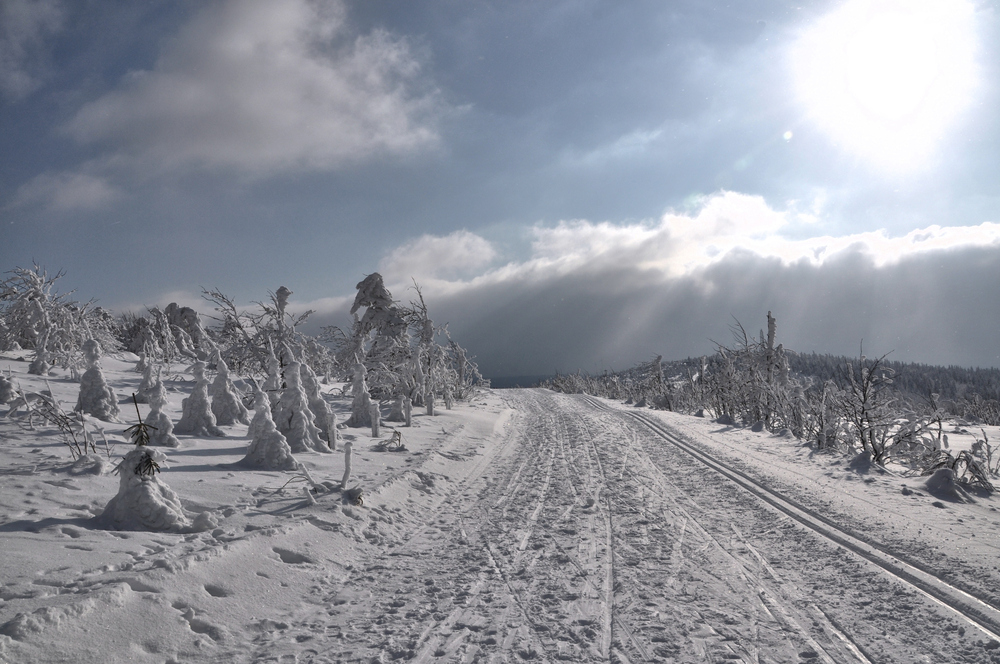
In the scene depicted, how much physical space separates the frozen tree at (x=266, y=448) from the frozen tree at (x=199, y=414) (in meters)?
3.31

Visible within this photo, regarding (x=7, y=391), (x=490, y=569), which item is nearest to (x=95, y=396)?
(x=7, y=391)

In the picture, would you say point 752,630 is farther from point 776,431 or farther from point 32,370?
point 32,370

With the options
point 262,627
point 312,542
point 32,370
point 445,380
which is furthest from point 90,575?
point 445,380

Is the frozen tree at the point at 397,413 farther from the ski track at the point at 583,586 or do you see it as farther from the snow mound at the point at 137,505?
the snow mound at the point at 137,505

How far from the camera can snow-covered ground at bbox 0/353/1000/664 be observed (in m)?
4.04

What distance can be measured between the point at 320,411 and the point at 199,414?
299cm

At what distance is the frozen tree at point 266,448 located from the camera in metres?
9.52

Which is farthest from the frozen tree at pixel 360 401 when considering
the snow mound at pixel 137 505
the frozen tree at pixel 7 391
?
the snow mound at pixel 137 505

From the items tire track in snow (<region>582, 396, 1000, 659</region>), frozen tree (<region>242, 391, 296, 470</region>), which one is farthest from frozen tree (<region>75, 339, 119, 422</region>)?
tire track in snow (<region>582, 396, 1000, 659</region>)

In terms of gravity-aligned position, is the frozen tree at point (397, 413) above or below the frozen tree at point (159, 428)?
below

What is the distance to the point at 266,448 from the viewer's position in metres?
9.61

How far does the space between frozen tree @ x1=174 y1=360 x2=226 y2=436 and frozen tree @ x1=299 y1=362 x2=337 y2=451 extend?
235cm

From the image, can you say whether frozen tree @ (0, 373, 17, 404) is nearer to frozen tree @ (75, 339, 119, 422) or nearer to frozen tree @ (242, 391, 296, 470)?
frozen tree @ (75, 339, 119, 422)

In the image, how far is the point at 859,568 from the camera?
554 centimetres
